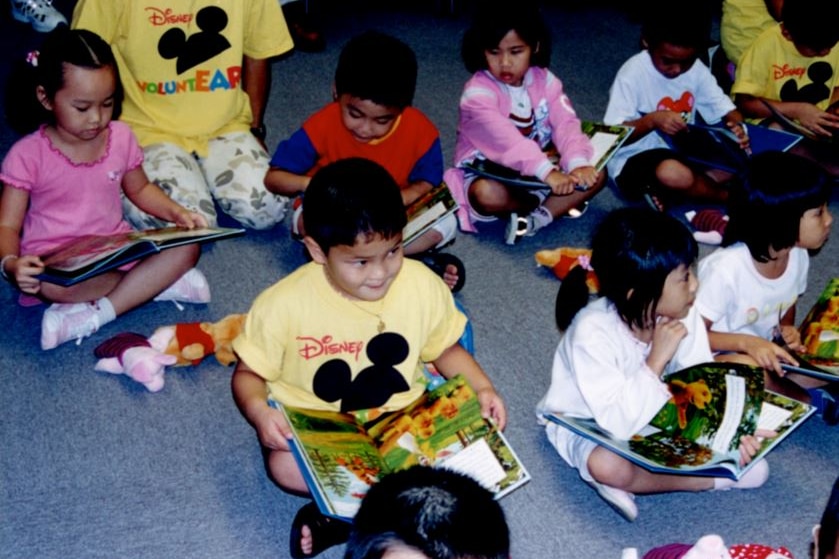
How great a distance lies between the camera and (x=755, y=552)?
5.12ft

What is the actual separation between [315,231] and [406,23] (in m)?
2.48

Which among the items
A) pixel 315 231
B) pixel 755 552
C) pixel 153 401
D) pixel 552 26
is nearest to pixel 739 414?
pixel 755 552

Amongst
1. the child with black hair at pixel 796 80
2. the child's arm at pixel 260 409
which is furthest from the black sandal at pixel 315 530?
the child with black hair at pixel 796 80

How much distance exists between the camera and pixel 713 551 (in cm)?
150

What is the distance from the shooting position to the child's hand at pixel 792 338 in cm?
204

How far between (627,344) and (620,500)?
0.29 meters

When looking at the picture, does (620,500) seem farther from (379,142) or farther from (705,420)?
(379,142)

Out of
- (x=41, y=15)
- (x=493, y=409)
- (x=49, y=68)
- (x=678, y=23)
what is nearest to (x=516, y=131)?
(x=678, y=23)

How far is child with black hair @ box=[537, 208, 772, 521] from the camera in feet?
5.57

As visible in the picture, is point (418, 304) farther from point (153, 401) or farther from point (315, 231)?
point (153, 401)

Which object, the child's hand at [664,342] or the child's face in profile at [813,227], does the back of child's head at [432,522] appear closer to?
the child's hand at [664,342]

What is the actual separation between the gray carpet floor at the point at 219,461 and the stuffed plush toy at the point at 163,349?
3 centimetres

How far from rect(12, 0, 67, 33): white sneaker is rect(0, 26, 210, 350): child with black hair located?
1.54 m

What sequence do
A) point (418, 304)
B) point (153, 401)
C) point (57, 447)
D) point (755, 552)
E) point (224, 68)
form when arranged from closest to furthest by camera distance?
point (755, 552) < point (418, 304) < point (57, 447) < point (153, 401) < point (224, 68)
